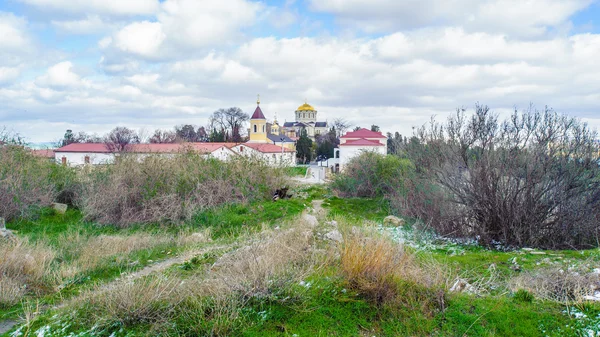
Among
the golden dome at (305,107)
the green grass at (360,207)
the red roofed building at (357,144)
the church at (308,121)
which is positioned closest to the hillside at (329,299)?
the green grass at (360,207)

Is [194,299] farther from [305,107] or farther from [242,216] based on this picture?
[305,107]

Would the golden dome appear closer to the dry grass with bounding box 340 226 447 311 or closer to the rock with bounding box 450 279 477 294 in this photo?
the rock with bounding box 450 279 477 294

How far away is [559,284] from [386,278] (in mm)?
2128

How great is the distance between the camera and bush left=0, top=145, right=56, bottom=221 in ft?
39.3

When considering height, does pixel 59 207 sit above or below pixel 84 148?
below

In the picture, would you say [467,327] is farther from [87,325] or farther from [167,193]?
[167,193]

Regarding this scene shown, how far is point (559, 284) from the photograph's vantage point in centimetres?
496

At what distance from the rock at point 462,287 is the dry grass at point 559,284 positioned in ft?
1.48

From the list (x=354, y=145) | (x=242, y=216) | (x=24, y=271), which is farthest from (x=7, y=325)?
(x=354, y=145)

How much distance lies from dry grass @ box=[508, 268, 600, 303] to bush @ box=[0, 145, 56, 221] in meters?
12.7

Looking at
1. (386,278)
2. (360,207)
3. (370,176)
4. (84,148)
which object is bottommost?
(360,207)

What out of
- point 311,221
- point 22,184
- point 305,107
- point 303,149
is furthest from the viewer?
point 305,107

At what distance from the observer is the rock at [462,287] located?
16.7ft

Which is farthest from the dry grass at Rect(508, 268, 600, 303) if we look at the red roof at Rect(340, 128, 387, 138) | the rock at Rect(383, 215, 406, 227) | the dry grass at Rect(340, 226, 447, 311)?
the red roof at Rect(340, 128, 387, 138)
